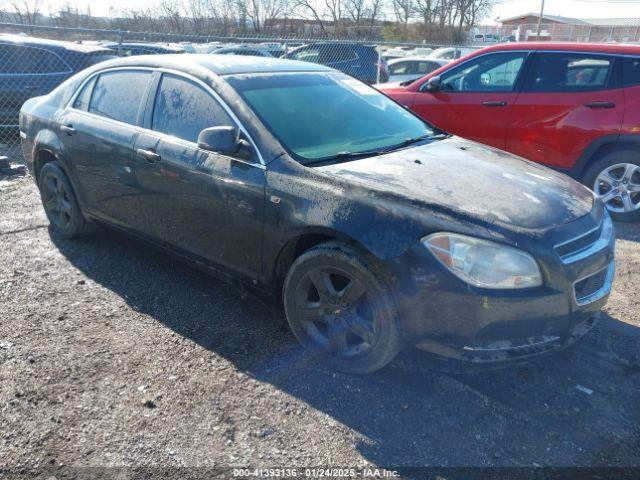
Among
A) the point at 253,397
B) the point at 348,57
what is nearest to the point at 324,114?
the point at 253,397

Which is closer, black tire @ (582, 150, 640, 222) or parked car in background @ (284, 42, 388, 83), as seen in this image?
black tire @ (582, 150, 640, 222)

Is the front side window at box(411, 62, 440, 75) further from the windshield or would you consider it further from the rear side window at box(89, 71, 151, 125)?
the rear side window at box(89, 71, 151, 125)

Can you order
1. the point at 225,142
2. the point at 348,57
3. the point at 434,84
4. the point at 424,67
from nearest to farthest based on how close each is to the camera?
the point at 225,142
the point at 434,84
the point at 348,57
the point at 424,67

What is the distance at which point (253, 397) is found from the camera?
288cm

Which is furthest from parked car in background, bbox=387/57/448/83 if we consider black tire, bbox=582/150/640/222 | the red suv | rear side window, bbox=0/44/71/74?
black tire, bbox=582/150/640/222

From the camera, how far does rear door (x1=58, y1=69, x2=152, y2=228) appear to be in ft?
13.2

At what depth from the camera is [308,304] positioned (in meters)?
3.10

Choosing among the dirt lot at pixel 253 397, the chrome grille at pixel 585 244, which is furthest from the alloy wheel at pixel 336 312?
the chrome grille at pixel 585 244

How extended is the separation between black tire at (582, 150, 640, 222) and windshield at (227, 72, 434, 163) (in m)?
2.48

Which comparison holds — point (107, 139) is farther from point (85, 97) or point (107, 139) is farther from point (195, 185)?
point (195, 185)

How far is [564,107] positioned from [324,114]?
3.32 metres

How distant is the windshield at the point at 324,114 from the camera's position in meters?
3.35

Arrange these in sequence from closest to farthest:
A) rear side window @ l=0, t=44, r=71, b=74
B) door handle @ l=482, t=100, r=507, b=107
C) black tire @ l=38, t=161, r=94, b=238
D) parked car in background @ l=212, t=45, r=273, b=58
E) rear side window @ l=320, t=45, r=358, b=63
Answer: black tire @ l=38, t=161, r=94, b=238, door handle @ l=482, t=100, r=507, b=107, rear side window @ l=0, t=44, r=71, b=74, rear side window @ l=320, t=45, r=358, b=63, parked car in background @ l=212, t=45, r=273, b=58

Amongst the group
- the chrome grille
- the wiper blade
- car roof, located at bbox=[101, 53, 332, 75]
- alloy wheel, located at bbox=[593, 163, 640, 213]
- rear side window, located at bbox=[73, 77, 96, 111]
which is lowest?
alloy wheel, located at bbox=[593, 163, 640, 213]
